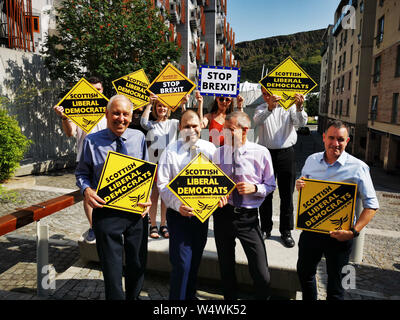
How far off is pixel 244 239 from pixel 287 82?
2.46 metres

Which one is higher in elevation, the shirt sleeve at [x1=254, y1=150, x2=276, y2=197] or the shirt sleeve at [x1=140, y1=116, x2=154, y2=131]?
the shirt sleeve at [x1=140, y1=116, x2=154, y2=131]

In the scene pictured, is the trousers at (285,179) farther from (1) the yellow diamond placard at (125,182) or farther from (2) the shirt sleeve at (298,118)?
(1) the yellow diamond placard at (125,182)

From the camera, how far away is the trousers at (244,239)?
302 centimetres

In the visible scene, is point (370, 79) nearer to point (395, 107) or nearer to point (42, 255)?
point (395, 107)

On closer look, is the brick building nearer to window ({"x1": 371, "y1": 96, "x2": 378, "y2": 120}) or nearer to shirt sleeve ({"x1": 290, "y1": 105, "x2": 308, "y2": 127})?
window ({"x1": 371, "y1": 96, "x2": 378, "y2": 120})

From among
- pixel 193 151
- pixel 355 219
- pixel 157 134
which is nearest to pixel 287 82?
pixel 157 134

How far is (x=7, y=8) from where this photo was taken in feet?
36.6

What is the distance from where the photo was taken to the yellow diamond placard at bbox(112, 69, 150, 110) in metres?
5.11

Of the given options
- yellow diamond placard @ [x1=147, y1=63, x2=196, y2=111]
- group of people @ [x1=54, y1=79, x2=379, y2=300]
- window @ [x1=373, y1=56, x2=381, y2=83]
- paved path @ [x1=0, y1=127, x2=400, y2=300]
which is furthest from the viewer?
window @ [x1=373, y1=56, x2=381, y2=83]

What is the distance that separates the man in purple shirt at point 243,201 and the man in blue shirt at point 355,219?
39 cm

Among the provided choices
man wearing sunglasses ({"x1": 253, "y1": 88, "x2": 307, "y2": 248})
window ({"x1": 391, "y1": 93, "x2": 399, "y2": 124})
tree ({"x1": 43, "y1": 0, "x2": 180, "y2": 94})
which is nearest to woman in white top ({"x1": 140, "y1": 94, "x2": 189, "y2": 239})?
man wearing sunglasses ({"x1": 253, "y1": 88, "x2": 307, "y2": 248})

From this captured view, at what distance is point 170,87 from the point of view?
15.8 ft

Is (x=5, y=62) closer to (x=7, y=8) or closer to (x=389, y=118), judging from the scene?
(x=7, y=8)

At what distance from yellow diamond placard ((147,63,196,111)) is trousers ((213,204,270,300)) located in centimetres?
223
